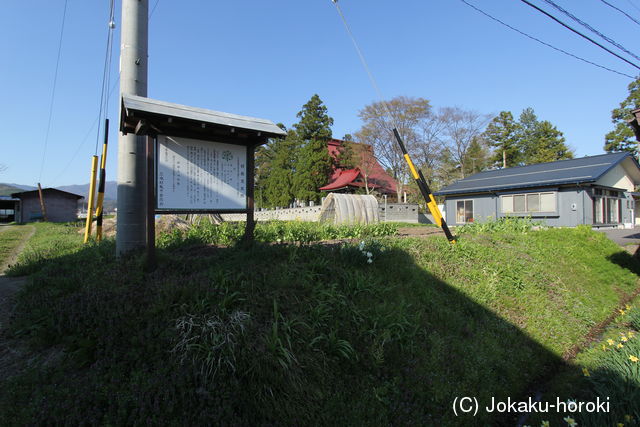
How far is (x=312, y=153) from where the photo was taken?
31.4m

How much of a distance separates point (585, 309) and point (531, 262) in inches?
51.2

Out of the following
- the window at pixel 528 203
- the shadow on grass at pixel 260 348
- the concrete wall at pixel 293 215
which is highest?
the window at pixel 528 203

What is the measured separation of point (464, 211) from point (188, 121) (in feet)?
78.4

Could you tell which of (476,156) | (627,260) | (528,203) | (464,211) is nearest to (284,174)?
(464,211)

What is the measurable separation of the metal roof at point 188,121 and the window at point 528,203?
20.6 meters

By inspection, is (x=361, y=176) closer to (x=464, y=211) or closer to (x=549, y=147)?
(x=464, y=211)

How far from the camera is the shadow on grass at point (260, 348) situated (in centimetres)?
240

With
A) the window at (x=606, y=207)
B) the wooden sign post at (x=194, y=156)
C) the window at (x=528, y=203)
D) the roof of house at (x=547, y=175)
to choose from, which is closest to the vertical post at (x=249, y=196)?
the wooden sign post at (x=194, y=156)

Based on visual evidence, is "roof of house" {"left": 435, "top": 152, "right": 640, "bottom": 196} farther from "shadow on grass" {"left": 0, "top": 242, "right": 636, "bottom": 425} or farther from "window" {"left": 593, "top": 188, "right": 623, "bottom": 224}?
"shadow on grass" {"left": 0, "top": 242, "right": 636, "bottom": 425}

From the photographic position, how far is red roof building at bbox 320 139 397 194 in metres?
33.8

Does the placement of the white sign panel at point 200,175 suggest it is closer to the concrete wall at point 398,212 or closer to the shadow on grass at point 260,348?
the shadow on grass at point 260,348

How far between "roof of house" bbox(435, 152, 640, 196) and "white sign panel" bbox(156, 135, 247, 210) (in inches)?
801

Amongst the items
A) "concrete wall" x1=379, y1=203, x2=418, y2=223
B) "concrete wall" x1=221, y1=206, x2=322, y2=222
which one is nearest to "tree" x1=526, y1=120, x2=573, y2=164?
"concrete wall" x1=379, y1=203, x2=418, y2=223

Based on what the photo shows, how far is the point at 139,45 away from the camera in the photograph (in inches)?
230
